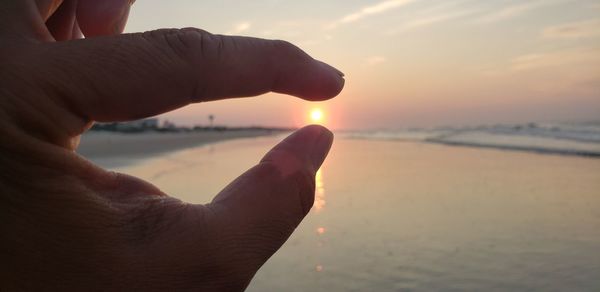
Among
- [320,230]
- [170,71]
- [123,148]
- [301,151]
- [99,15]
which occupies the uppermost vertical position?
[123,148]

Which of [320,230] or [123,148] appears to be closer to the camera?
[320,230]

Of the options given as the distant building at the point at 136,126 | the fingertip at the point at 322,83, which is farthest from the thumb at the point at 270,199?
the distant building at the point at 136,126

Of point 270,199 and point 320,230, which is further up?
point 270,199

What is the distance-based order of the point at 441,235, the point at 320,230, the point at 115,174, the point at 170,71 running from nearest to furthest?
the point at 170,71
the point at 115,174
the point at 441,235
the point at 320,230

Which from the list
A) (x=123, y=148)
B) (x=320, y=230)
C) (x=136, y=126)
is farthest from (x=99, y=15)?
(x=136, y=126)

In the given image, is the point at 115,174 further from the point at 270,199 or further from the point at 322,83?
the point at 322,83

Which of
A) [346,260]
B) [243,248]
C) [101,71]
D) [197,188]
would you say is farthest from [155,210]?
[197,188]
